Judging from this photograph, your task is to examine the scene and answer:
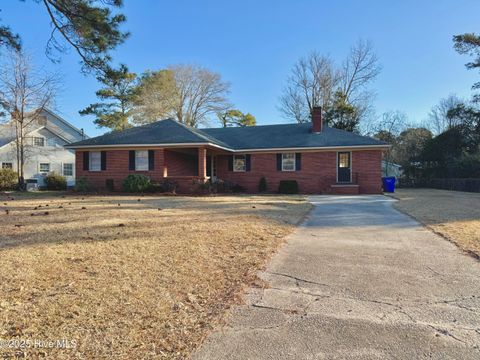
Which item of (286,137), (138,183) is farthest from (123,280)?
(286,137)

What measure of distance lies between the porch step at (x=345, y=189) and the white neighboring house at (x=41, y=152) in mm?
22819

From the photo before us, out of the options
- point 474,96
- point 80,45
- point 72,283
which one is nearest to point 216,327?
point 72,283

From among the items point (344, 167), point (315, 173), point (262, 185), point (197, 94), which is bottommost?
point (262, 185)

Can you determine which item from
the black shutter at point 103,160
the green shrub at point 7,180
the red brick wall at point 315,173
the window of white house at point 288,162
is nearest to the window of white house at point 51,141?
the green shrub at point 7,180

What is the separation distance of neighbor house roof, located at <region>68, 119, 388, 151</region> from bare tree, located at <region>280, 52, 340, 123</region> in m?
14.1

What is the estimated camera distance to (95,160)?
19.2 metres

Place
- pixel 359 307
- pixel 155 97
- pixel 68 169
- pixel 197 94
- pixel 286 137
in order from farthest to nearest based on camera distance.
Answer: pixel 197 94 < pixel 155 97 < pixel 68 169 < pixel 286 137 < pixel 359 307

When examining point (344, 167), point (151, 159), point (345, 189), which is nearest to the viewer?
point (151, 159)

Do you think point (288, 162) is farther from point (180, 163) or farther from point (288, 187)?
point (180, 163)

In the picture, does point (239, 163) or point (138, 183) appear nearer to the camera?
point (138, 183)

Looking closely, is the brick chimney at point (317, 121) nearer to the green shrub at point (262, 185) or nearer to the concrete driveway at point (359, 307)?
the green shrub at point (262, 185)

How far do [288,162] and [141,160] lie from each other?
8401mm

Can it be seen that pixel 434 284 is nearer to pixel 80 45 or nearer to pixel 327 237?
pixel 327 237

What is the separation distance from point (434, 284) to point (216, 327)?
2.65 meters
